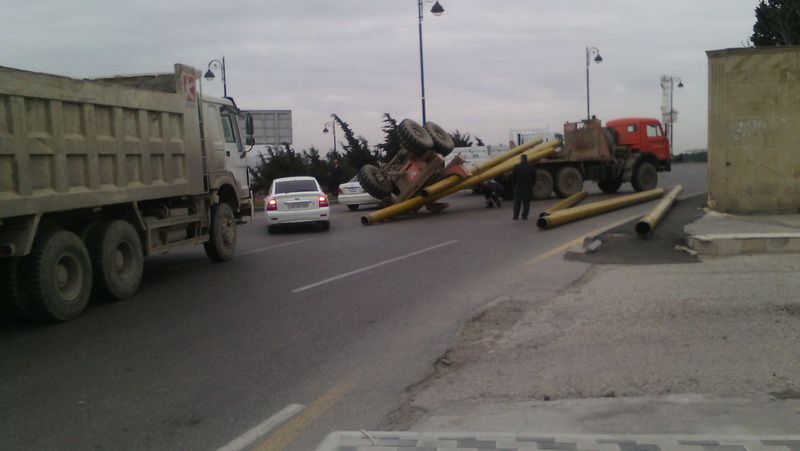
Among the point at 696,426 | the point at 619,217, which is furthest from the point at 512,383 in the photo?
the point at 619,217

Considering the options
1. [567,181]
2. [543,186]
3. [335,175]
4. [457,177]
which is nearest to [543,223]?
[457,177]

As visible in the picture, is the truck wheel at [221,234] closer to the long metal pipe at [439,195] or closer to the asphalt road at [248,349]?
the asphalt road at [248,349]

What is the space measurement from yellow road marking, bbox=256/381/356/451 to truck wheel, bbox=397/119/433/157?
1680 centimetres

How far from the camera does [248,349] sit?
7008 mm

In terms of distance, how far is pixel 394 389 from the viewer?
573cm

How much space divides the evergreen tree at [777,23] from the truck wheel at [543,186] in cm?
1124

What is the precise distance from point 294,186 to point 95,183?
10536mm

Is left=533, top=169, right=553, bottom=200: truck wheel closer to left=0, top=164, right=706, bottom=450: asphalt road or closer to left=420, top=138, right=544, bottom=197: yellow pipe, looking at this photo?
left=420, top=138, right=544, bottom=197: yellow pipe

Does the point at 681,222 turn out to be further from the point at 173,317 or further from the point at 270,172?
the point at 270,172

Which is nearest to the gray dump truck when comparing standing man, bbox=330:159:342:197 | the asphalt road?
the asphalt road

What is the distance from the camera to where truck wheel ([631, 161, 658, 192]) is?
87.4ft

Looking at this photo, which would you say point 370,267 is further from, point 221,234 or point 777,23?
point 777,23

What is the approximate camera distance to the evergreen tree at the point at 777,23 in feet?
94.0

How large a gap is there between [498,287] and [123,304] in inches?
201
